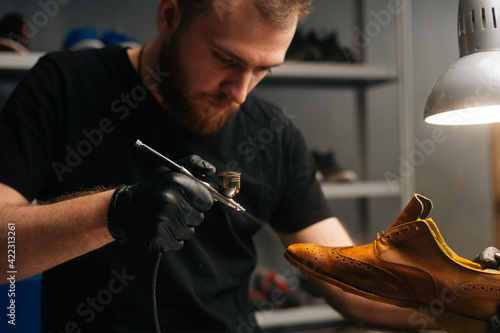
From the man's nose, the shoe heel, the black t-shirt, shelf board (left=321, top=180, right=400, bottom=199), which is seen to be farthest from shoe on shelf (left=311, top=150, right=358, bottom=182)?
the shoe heel

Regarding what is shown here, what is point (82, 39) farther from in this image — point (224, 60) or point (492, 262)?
point (492, 262)

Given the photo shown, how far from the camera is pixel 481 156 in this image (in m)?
2.10

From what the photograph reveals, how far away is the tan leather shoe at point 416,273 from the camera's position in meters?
0.61

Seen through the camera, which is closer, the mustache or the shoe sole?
the shoe sole

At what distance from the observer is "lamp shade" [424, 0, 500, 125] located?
21.1 inches

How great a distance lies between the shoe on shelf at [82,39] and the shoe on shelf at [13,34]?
0.47 ft

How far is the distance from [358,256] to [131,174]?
46cm

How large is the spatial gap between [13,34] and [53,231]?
1.11m

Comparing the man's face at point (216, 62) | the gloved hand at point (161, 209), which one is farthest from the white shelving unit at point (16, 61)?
the gloved hand at point (161, 209)

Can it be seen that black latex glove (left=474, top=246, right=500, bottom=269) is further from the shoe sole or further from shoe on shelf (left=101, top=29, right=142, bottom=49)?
shoe on shelf (left=101, top=29, right=142, bottom=49)

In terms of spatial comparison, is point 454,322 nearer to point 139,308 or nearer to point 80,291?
point 139,308

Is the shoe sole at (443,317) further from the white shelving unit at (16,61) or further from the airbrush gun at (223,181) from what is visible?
the white shelving unit at (16,61)

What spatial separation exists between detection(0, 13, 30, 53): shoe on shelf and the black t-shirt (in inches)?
26.0

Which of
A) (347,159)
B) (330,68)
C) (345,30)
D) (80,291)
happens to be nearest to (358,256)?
(80,291)
